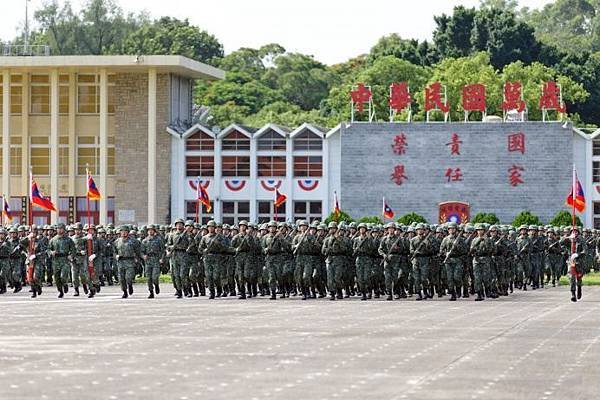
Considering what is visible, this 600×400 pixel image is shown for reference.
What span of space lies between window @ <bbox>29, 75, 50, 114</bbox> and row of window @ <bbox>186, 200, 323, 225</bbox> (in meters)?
8.19

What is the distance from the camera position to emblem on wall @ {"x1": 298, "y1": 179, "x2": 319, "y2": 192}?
217 ft

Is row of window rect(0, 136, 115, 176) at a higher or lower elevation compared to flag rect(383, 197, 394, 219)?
A: higher

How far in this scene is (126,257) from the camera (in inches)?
1344

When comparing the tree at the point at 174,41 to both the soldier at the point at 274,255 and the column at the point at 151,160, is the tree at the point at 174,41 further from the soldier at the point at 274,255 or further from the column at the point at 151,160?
the soldier at the point at 274,255

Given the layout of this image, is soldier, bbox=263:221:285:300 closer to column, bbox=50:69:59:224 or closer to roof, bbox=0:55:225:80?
roof, bbox=0:55:225:80

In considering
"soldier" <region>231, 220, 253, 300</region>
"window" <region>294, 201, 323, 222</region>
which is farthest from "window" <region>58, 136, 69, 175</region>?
"soldier" <region>231, 220, 253, 300</region>

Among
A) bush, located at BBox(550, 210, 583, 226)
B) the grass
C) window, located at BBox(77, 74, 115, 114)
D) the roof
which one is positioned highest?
the roof

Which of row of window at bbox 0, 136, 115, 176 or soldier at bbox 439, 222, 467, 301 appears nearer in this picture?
soldier at bbox 439, 222, 467, 301

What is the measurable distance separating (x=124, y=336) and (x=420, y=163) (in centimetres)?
4418

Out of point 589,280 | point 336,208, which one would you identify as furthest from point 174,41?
point 589,280

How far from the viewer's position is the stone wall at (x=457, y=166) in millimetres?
64625

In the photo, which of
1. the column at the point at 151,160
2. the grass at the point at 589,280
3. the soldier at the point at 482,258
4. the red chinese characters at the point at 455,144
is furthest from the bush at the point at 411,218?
the soldier at the point at 482,258

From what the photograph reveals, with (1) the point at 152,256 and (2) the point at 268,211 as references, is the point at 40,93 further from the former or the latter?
(1) the point at 152,256

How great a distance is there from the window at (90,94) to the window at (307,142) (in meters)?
8.35
